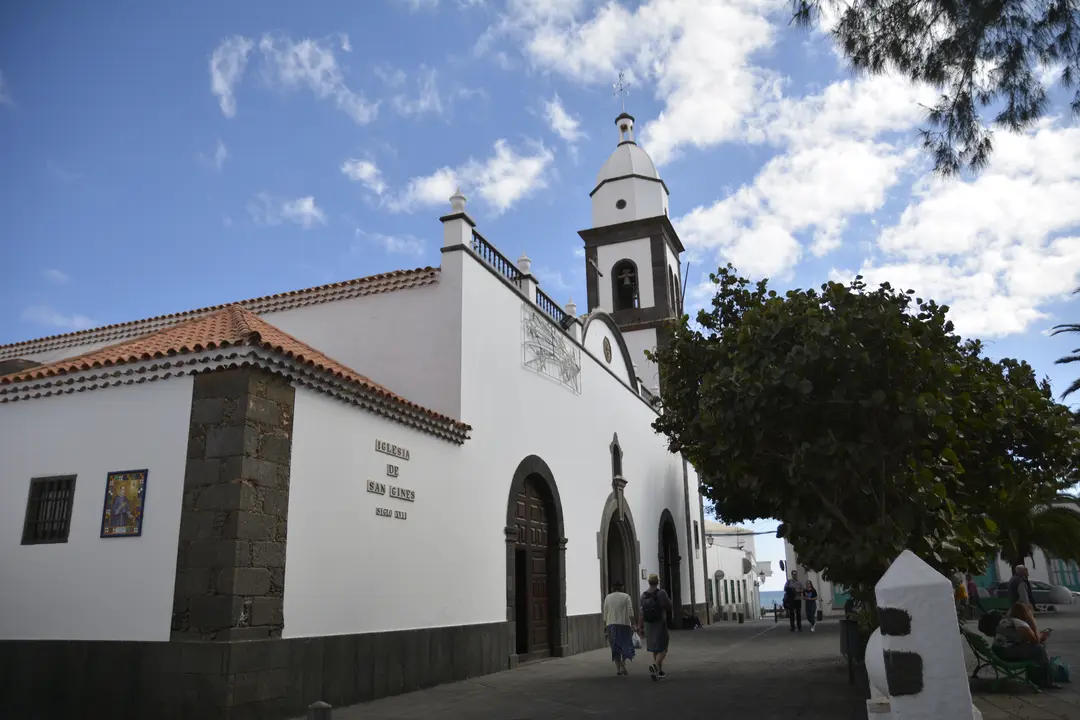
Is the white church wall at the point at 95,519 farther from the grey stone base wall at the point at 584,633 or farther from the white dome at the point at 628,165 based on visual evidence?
the white dome at the point at 628,165

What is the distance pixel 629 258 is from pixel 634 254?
21cm

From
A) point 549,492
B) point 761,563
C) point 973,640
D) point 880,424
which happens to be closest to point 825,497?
point 880,424

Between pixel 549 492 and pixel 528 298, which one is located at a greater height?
pixel 528 298

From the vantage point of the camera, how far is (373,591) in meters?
9.34

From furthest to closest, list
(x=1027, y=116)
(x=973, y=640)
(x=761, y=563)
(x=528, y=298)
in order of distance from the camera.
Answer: (x=761, y=563)
(x=528, y=298)
(x=973, y=640)
(x=1027, y=116)

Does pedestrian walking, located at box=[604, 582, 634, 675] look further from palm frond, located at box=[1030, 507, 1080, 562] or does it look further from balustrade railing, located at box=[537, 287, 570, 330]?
palm frond, located at box=[1030, 507, 1080, 562]

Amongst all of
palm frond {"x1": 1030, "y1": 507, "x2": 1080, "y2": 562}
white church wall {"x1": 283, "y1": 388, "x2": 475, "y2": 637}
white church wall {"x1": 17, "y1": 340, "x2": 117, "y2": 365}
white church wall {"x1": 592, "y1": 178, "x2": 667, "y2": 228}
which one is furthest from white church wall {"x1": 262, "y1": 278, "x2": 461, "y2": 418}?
palm frond {"x1": 1030, "y1": 507, "x2": 1080, "y2": 562}

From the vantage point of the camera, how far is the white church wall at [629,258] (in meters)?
25.3

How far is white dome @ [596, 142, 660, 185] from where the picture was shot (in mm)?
26422

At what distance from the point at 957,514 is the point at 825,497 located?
1304mm

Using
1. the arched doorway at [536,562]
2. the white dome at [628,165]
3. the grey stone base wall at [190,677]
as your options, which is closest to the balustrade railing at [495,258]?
the arched doorway at [536,562]

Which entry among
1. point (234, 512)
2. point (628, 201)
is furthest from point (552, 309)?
point (628, 201)

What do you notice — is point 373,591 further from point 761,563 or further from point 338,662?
point 761,563

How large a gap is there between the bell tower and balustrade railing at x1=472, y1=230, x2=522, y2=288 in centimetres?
1024
